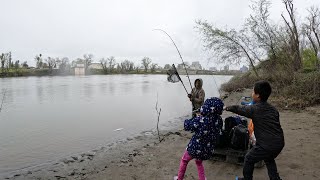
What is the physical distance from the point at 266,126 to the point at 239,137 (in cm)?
165

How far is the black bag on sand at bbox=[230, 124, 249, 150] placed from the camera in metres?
5.43

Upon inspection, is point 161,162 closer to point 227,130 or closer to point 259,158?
point 227,130

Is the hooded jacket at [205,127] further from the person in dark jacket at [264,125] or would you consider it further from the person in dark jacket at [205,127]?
the person in dark jacket at [264,125]

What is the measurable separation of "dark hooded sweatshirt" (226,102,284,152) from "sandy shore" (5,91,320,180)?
1467 millimetres

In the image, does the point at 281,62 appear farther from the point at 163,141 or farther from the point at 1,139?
the point at 1,139

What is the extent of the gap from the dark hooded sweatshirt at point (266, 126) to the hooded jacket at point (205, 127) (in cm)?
39

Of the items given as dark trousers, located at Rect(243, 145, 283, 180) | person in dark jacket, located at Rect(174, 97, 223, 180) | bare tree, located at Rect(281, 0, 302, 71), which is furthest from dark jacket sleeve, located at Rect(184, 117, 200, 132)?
bare tree, located at Rect(281, 0, 302, 71)

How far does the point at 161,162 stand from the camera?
670 cm

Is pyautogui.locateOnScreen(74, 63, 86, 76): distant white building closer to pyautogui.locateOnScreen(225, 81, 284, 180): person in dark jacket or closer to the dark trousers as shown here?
the dark trousers

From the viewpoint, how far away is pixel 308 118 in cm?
1045

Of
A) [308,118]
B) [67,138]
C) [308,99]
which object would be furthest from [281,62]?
[67,138]

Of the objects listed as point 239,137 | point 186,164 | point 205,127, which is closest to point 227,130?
point 239,137

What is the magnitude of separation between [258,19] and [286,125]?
1147 centimetres

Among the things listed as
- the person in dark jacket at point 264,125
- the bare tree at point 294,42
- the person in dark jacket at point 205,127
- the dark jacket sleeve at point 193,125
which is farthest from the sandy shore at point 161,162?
the bare tree at point 294,42
